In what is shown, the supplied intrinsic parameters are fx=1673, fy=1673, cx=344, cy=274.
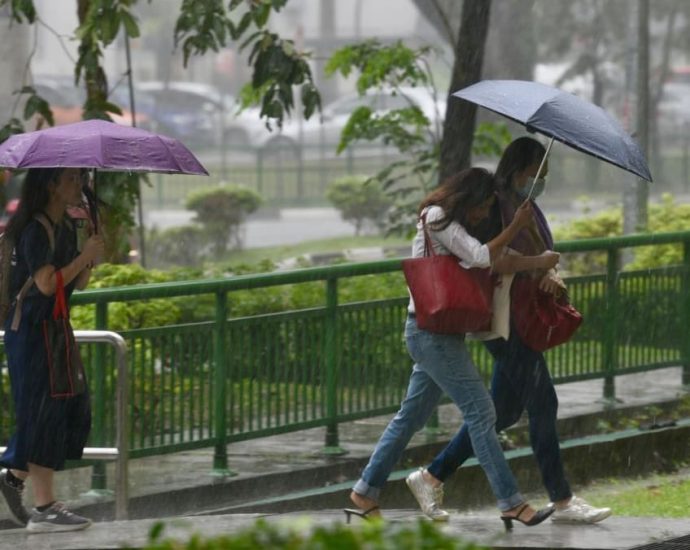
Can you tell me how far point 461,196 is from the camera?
21.8 feet

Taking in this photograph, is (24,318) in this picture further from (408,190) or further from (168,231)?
(168,231)

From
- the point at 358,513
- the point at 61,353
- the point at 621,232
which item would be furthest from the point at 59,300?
the point at 621,232

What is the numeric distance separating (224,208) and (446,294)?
20784mm

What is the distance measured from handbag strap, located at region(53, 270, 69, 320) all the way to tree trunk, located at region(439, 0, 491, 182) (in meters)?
4.28

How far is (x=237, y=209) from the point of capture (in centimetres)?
2722

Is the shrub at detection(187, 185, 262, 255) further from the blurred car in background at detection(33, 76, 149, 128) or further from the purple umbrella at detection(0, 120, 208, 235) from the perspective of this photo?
the purple umbrella at detection(0, 120, 208, 235)

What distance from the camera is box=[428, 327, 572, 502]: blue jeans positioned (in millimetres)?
6945

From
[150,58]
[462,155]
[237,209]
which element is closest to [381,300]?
[462,155]

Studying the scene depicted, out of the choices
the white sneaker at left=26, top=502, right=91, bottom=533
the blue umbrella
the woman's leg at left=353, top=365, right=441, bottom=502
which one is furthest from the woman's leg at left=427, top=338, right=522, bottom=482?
the white sneaker at left=26, top=502, right=91, bottom=533

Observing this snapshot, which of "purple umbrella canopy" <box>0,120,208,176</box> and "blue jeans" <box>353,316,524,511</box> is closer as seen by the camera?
"purple umbrella canopy" <box>0,120,208,176</box>

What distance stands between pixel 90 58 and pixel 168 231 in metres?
15.2

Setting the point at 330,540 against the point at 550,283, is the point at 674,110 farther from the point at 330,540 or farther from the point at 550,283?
the point at 330,540

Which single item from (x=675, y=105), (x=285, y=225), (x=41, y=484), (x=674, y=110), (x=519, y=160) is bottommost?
(x=285, y=225)

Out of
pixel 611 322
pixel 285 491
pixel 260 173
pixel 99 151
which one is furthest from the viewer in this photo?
pixel 260 173
